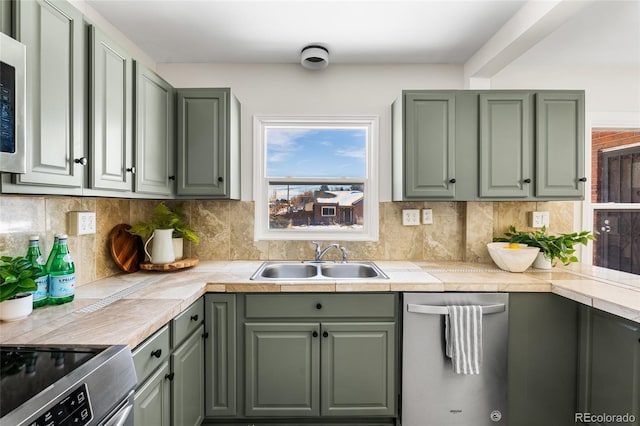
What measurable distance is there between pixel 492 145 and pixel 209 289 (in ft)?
6.82

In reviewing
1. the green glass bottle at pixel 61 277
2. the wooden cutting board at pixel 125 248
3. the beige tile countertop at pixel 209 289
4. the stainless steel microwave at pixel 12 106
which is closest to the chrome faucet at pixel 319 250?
the beige tile countertop at pixel 209 289

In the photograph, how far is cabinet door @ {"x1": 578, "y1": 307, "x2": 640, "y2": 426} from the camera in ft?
5.04

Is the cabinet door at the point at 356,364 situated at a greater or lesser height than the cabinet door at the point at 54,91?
lesser

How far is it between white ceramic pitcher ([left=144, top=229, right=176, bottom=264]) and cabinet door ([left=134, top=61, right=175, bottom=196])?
0.28 metres

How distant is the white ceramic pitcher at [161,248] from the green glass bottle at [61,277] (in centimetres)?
68

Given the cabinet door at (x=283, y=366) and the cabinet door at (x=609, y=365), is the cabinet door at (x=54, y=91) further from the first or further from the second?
the cabinet door at (x=609, y=365)

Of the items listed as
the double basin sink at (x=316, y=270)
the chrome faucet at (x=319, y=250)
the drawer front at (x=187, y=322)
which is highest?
the chrome faucet at (x=319, y=250)

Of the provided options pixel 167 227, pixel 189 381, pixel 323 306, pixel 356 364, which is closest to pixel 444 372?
pixel 356 364

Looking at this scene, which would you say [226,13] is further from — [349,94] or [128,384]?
[128,384]

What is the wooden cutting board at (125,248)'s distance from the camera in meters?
2.07

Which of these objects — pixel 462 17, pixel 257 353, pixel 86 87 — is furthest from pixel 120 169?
pixel 462 17

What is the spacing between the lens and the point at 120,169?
1639mm

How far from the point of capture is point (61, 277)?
145 cm

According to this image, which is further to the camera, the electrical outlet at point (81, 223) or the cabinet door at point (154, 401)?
the electrical outlet at point (81, 223)
